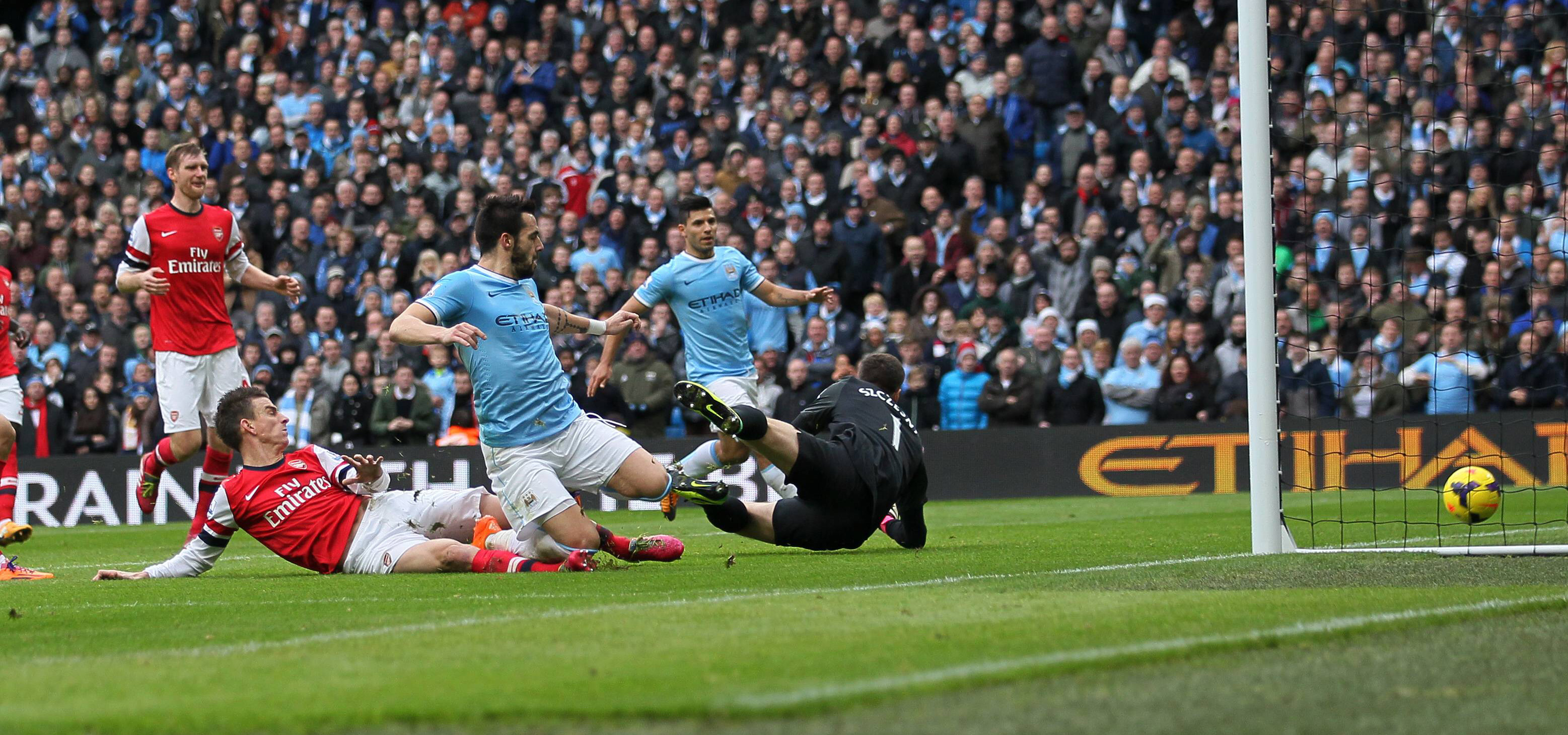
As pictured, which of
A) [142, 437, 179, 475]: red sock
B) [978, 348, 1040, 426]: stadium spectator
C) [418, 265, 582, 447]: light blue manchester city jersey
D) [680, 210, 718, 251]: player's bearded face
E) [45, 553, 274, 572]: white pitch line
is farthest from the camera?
[978, 348, 1040, 426]: stadium spectator

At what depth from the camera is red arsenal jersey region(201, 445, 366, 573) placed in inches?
359

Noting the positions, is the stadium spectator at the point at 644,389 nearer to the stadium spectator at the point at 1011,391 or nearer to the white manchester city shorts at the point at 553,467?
the stadium spectator at the point at 1011,391

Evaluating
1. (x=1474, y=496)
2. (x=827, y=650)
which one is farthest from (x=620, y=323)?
(x=1474, y=496)

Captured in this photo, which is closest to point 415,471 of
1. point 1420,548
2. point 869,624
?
point 1420,548

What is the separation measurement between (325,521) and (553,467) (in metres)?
1.41

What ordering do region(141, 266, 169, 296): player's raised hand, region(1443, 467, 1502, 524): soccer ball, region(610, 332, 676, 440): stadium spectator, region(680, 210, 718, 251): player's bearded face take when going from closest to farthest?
region(141, 266, 169, 296): player's raised hand < region(1443, 467, 1502, 524): soccer ball < region(680, 210, 718, 251): player's bearded face < region(610, 332, 676, 440): stadium spectator

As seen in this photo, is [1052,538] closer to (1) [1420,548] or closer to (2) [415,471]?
(1) [1420,548]

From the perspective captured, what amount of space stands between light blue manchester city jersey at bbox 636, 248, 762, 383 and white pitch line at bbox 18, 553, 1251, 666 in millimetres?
4448

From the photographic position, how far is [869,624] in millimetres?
5816

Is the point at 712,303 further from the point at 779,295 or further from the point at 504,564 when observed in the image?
the point at 504,564

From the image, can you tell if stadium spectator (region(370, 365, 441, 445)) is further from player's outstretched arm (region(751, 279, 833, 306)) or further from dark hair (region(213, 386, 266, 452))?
dark hair (region(213, 386, 266, 452))

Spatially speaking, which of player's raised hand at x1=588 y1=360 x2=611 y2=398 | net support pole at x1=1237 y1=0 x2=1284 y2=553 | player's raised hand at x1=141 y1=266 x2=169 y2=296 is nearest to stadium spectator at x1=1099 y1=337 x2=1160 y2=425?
player's raised hand at x1=588 y1=360 x2=611 y2=398

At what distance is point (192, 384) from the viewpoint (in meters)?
11.0

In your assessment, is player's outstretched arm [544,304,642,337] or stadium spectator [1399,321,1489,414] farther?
stadium spectator [1399,321,1489,414]
